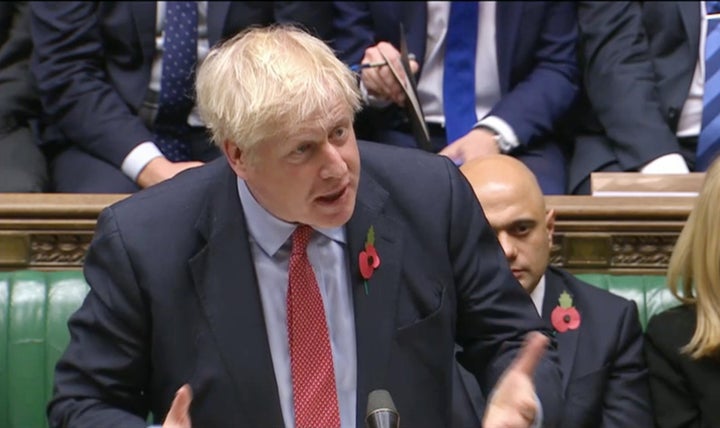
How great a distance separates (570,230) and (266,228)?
826mm

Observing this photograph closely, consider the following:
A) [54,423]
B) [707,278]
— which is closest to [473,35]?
[707,278]

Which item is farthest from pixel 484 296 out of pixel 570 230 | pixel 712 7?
pixel 712 7

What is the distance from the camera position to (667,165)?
2617mm

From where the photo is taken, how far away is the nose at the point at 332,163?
5.19 ft

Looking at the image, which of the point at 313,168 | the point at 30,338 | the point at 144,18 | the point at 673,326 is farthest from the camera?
the point at 144,18

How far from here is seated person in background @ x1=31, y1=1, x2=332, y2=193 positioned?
270 centimetres

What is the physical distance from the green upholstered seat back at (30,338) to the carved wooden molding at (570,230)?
59mm

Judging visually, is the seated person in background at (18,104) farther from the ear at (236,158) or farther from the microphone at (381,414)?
the microphone at (381,414)

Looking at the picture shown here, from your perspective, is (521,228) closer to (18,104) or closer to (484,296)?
(484,296)

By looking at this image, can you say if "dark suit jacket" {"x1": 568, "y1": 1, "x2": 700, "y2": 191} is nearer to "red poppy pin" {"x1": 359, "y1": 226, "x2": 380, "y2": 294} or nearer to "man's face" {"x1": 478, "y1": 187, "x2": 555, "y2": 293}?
"man's face" {"x1": 478, "y1": 187, "x2": 555, "y2": 293}

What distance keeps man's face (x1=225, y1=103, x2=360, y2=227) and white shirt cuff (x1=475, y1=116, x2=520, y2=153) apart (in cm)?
107

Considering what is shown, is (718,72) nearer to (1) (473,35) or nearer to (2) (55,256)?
(1) (473,35)

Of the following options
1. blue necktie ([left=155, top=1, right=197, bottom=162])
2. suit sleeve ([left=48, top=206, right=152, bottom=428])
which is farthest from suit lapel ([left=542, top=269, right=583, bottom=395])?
blue necktie ([left=155, top=1, right=197, bottom=162])

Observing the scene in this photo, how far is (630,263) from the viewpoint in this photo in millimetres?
2422
